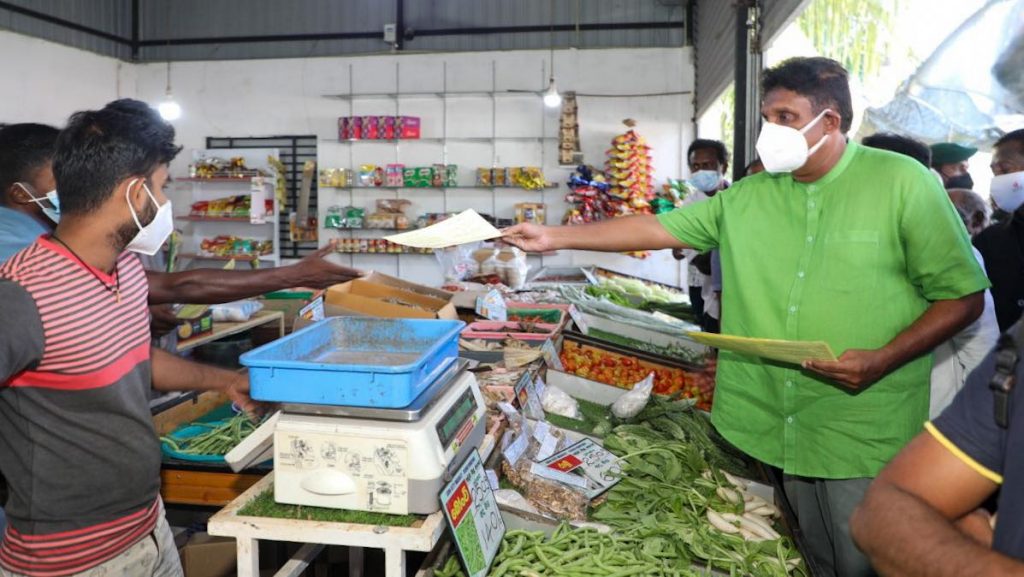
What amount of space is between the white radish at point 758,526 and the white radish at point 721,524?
0.17 ft

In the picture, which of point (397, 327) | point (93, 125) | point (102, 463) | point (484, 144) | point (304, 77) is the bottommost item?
point (102, 463)

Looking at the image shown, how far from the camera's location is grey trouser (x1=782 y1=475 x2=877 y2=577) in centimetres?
219

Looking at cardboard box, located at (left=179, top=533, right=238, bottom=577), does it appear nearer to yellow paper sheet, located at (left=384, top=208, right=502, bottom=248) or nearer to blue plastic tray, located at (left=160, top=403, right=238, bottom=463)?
blue plastic tray, located at (left=160, top=403, right=238, bottom=463)

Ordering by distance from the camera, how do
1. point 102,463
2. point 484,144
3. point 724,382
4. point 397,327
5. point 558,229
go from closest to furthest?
point 102,463
point 397,327
point 724,382
point 558,229
point 484,144

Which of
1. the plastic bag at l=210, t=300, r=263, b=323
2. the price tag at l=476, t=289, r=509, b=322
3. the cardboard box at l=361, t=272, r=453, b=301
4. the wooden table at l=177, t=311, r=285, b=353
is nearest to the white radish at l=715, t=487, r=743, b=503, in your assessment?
the price tag at l=476, t=289, r=509, b=322

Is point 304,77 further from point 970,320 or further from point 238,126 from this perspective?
point 970,320

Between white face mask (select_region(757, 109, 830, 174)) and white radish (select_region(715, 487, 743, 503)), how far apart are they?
1155mm

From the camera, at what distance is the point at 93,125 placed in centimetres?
174

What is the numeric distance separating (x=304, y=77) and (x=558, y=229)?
30.5 feet

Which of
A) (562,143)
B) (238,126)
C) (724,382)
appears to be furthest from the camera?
(238,126)

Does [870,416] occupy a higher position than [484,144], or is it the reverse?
[484,144]

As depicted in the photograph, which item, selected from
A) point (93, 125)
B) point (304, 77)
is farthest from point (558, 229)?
point (304, 77)

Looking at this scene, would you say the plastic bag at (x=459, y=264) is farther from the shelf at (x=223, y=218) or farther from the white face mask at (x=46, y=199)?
the shelf at (x=223, y=218)

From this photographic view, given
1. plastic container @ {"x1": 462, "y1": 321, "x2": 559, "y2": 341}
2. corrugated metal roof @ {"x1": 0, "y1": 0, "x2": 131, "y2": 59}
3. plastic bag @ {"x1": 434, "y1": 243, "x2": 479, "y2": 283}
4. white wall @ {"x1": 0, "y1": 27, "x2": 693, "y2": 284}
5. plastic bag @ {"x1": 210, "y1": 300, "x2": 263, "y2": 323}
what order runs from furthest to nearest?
white wall @ {"x1": 0, "y1": 27, "x2": 693, "y2": 284} → corrugated metal roof @ {"x1": 0, "y1": 0, "x2": 131, "y2": 59} → plastic bag @ {"x1": 434, "y1": 243, "x2": 479, "y2": 283} → plastic bag @ {"x1": 210, "y1": 300, "x2": 263, "y2": 323} → plastic container @ {"x1": 462, "y1": 321, "x2": 559, "y2": 341}
